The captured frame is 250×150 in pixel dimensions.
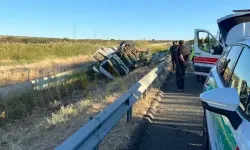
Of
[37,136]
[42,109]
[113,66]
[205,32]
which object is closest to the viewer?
[37,136]

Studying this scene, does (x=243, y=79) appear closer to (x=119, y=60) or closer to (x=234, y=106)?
(x=234, y=106)

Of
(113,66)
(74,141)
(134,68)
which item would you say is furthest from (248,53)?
(134,68)

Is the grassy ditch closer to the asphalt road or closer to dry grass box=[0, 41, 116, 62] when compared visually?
the asphalt road

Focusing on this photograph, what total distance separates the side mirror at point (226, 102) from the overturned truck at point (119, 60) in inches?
597

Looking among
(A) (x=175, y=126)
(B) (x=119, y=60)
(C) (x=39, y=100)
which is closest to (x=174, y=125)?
(A) (x=175, y=126)

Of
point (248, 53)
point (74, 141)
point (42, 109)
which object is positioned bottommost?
point (42, 109)

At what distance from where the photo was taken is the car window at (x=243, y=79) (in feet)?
9.76

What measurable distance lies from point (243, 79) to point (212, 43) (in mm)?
11299

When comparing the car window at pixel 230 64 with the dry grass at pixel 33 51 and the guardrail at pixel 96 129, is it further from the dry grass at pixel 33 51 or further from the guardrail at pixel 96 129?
the dry grass at pixel 33 51

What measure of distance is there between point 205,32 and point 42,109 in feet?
24.3

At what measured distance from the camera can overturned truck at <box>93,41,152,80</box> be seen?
1836cm

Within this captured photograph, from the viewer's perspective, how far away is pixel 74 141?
365 cm

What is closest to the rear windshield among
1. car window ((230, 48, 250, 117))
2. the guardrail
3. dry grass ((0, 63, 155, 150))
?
dry grass ((0, 63, 155, 150))

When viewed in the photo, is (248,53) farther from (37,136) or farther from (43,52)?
(43,52)
